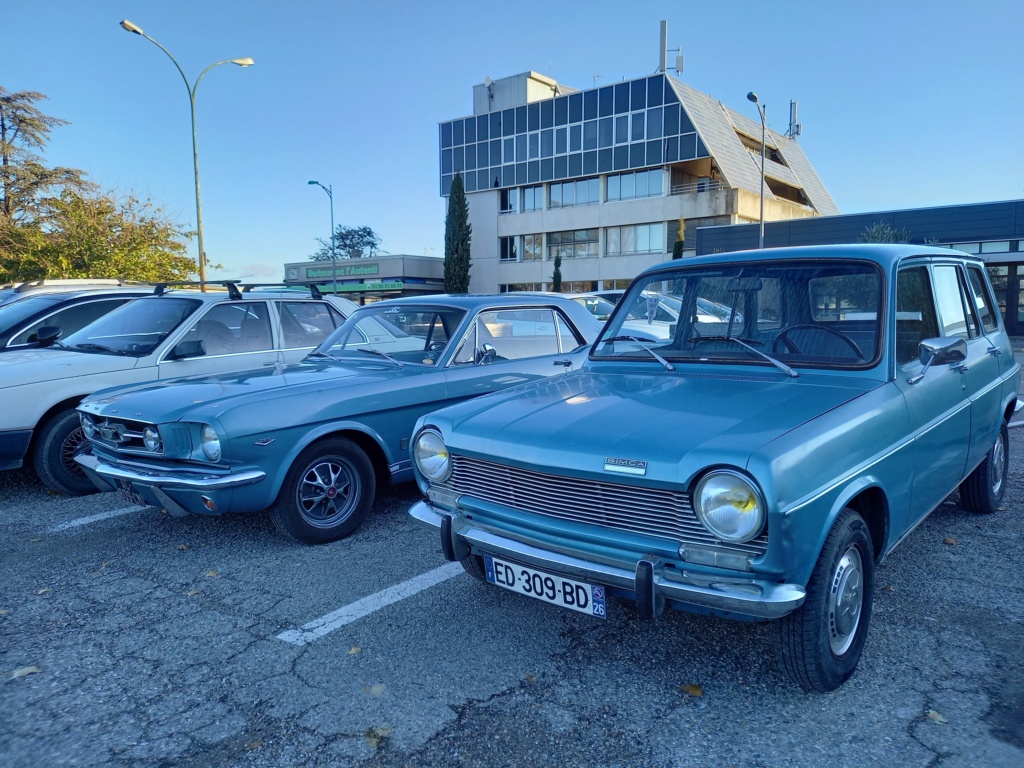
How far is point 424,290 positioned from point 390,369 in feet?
179

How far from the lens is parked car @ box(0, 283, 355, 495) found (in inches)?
233

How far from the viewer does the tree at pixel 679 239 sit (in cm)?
4091

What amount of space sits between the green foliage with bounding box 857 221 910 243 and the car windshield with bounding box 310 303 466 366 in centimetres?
2937

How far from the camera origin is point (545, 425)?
3088mm

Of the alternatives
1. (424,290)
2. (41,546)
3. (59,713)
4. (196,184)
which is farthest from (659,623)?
(424,290)

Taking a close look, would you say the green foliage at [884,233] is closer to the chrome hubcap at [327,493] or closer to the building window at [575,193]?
the building window at [575,193]

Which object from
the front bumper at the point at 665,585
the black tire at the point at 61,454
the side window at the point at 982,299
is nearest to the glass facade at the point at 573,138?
the side window at the point at 982,299

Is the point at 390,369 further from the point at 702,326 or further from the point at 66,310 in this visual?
the point at 66,310

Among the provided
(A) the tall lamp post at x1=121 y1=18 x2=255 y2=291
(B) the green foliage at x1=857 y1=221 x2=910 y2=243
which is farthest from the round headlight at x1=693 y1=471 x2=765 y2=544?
(B) the green foliage at x1=857 y1=221 x2=910 y2=243

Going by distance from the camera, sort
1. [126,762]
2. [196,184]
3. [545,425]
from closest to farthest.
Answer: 1. [126,762]
2. [545,425]
3. [196,184]

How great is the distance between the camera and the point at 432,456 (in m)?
3.45

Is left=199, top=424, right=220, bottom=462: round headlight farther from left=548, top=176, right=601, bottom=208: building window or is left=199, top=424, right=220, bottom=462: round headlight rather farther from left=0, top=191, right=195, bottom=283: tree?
left=548, top=176, right=601, bottom=208: building window

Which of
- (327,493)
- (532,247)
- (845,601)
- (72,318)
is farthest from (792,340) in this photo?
(532,247)

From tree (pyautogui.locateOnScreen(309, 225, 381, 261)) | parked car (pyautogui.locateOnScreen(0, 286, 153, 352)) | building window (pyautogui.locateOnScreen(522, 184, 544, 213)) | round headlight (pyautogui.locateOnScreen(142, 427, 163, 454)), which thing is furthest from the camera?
tree (pyautogui.locateOnScreen(309, 225, 381, 261))
